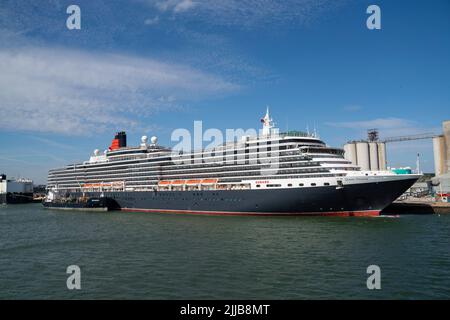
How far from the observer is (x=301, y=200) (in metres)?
39.5

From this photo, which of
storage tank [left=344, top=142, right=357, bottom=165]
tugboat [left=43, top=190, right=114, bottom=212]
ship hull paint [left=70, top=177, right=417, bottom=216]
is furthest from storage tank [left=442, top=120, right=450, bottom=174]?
tugboat [left=43, top=190, right=114, bottom=212]

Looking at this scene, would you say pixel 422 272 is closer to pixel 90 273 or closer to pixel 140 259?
pixel 140 259

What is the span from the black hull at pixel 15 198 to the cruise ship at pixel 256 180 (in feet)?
204

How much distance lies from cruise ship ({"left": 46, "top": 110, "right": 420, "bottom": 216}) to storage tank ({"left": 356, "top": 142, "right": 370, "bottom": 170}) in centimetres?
5312

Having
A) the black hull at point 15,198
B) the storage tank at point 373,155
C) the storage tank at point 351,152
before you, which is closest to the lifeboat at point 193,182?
the storage tank at point 351,152

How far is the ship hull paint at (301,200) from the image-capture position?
123 ft

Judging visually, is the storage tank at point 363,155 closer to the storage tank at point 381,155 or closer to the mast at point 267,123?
the storage tank at point 381,155

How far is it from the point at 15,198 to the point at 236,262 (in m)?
120

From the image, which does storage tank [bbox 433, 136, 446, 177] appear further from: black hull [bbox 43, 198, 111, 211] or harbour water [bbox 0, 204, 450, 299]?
black hull [bbox 43, 198, 111, 211]

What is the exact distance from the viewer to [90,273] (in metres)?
18.7

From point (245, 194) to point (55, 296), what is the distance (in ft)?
101

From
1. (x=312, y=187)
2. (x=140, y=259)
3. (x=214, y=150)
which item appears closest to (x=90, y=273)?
(x=140, y=259)
